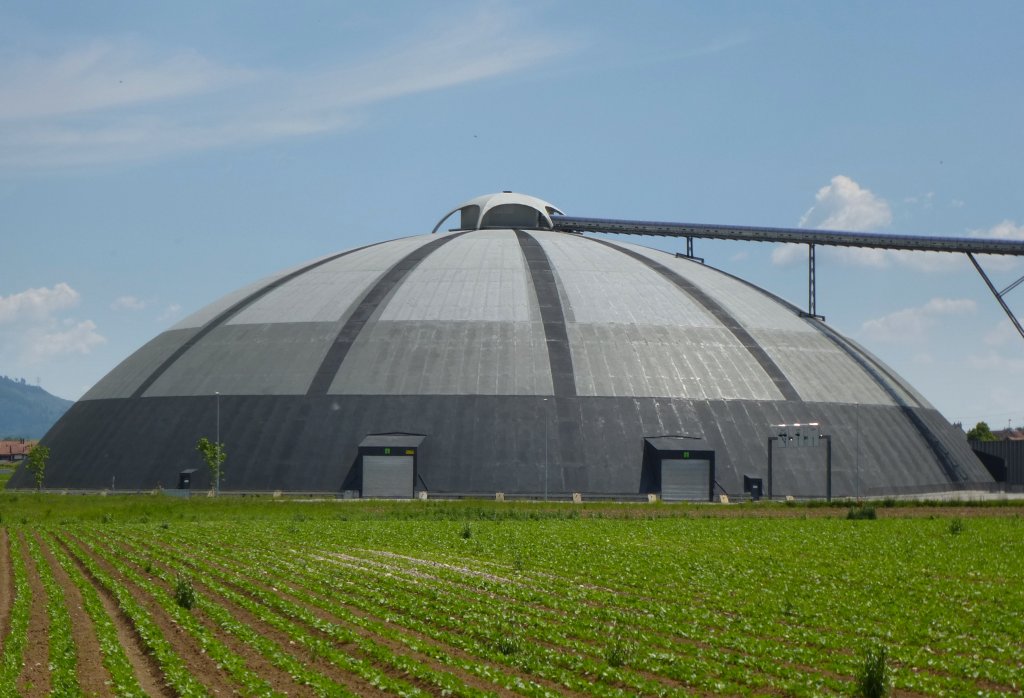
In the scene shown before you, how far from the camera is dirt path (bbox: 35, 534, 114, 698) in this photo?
1733 cm

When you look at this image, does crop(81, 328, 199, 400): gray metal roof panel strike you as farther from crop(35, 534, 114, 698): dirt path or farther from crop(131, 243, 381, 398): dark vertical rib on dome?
crop(35, 534, 114, 698): dirt path

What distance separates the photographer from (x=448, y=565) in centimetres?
3269

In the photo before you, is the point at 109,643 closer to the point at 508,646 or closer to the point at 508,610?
the point at 508,646

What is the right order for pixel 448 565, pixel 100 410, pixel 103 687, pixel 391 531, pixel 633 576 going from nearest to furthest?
pixel 103 687
pixel 633 576
pixel 448 565
pixel 391 531
pixel 100 410

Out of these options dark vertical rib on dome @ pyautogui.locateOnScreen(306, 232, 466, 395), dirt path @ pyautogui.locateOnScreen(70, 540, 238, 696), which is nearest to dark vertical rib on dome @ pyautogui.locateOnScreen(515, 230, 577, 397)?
dark vertical rib on dome @ pyautogui.locateOnScreen(306, 232, 466, 395)

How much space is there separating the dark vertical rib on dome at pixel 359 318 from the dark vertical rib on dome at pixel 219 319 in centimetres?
813

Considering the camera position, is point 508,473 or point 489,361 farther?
point 489,361

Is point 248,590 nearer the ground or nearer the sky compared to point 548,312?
nearer the ground

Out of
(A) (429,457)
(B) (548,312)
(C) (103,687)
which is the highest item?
(B) (548,312)

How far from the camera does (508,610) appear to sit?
23.9 metres

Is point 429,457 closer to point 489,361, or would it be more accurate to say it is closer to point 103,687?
point 489,361

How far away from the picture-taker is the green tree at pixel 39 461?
67812 mm

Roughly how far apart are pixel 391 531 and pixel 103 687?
2660 centimetres

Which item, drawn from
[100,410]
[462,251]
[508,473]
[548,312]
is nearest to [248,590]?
[508,473]
